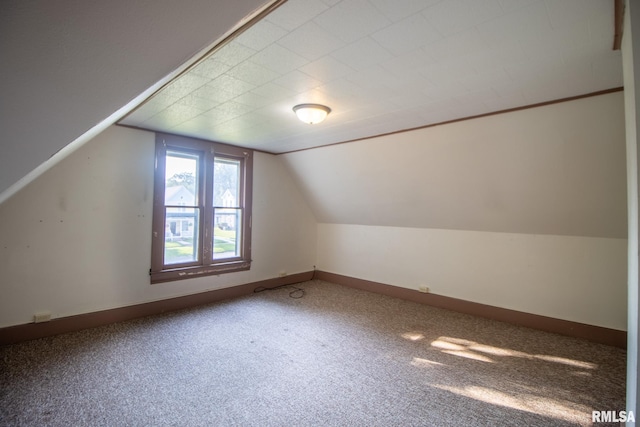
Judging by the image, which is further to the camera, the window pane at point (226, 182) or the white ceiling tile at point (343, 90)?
the window pane at point (226, 182)

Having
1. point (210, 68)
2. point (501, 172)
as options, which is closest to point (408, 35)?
point (210, 68)

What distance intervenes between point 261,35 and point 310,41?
282mm

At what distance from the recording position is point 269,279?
5062 mm

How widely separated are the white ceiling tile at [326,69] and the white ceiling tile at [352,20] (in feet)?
0.91

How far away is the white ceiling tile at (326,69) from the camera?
6.52ft

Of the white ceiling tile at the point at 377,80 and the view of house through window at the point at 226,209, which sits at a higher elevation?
the white ceiling tile at the point at 377,80

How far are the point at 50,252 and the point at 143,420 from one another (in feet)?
7.37

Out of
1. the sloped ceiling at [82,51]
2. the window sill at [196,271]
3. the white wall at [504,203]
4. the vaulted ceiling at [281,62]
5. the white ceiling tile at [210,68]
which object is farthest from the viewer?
the window sill at [196,271]

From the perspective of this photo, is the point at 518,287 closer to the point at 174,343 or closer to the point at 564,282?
the point at 564,282

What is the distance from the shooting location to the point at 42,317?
118 inches

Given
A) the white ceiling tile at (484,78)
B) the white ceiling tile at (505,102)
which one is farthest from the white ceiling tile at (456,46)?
the white ceiling tile at (505,102)

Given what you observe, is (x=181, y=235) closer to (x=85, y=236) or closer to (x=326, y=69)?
(x=85, y=236)

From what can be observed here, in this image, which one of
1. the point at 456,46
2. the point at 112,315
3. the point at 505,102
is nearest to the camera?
the point at 456,46

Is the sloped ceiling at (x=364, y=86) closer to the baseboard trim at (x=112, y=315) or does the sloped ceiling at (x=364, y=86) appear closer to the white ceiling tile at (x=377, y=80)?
the white ceiling tile at (x=377, y=80)
